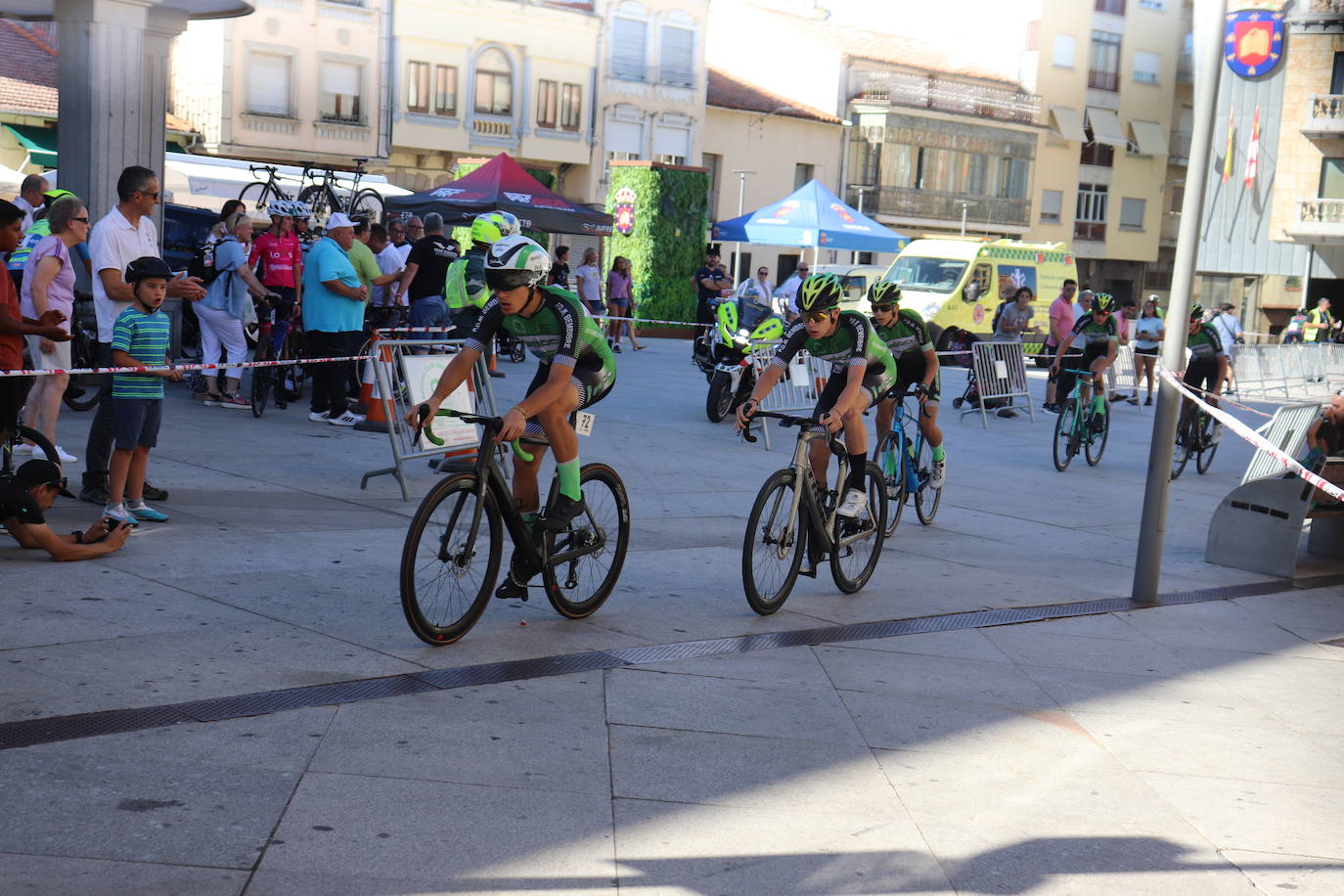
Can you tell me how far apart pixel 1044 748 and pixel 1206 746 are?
71 cm

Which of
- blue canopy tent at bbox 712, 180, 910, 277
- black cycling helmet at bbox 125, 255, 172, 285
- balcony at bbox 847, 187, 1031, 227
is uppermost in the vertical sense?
balcony at bbox 847, 187, 1031, 227

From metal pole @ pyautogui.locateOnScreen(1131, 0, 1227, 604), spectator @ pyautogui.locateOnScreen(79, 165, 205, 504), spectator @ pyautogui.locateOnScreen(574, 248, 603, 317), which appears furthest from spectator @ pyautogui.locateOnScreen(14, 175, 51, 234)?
spectator @ pyautogui.locateOnScreen(574, 248, 603, 317)

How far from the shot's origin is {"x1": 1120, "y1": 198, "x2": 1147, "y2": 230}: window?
58.1 m

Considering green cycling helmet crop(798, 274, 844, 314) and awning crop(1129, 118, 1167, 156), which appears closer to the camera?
green cycling helmet crop(798, 274, 844, 314)

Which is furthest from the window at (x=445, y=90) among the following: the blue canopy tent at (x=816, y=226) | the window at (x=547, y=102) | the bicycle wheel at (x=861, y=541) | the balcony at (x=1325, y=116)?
the bicycle wheel at (x=861, y=541)

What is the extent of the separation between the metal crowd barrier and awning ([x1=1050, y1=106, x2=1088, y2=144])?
4900cm

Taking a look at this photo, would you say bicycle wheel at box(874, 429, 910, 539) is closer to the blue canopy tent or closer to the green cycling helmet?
the green cycling helmet

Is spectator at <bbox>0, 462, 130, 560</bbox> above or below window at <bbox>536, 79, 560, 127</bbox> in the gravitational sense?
below

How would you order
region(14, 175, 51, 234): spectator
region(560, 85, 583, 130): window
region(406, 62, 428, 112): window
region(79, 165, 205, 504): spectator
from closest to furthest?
region(79, 165, 205, 504): spectator → region(14, 175, 51, 234): spectator → region(406, 62, 428, 112): window → region(560, 85, 583, 130): window

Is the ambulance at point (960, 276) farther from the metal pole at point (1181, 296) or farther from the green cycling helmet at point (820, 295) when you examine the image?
the green cycling helmet at point (820, 295)

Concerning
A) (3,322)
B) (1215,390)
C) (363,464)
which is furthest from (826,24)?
(3,322)

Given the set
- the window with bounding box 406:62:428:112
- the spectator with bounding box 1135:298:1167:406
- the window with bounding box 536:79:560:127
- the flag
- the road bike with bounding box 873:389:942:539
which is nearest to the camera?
the road bike with bounding box 873:389:942:539

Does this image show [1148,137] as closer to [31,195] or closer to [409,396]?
[31,195]

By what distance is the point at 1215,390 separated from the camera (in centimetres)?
1580
